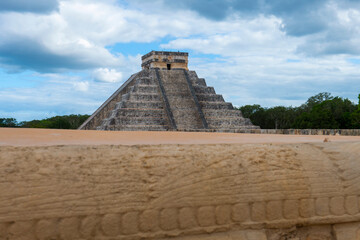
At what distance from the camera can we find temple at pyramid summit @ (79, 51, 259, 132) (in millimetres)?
22281

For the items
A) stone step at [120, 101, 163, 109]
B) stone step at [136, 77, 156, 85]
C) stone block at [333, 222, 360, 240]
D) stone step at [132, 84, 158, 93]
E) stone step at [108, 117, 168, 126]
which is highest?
stone step at [136, 77, 156, 85]

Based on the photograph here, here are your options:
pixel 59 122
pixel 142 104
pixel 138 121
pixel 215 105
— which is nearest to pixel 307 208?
pixel 138 121

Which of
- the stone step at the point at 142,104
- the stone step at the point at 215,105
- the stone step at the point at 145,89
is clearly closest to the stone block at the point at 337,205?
the stone step at the point at 142,104

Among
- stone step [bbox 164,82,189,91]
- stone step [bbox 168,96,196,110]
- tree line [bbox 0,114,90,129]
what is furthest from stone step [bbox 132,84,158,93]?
tree line [bbox 0,114,90,129]

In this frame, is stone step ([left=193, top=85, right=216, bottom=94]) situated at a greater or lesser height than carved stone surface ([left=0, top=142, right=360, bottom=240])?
greater

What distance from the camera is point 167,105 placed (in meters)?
23.9

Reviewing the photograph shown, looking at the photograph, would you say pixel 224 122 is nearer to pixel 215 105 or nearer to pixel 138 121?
pixel 215 105

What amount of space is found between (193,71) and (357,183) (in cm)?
Answer: 2748

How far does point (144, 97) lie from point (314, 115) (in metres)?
14.5

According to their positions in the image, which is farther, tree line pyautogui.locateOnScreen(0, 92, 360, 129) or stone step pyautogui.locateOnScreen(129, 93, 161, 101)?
tree line pyautogui.locateOnScreen(0, 92, 360, 129)

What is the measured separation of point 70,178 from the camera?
1.36 metres

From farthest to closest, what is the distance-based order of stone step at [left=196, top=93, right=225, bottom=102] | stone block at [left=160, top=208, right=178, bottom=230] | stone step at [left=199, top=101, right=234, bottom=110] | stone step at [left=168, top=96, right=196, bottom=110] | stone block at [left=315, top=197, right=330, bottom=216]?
stone step at [left=196, top=93, right=225, bottom=102] < stone step at [left=199, top=101, right=234, bottom=110] < stone step at [left=168, top=96, right=196, bottom=110] < stone block at [left=315, top=197, right=330, bottom=216] < stone block at [left=160, top=208, right=178, bottom=230]

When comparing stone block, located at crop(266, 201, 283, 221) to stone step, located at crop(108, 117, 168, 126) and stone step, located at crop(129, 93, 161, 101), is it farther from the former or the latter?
stone step, located at crop(129, 93, 161, 101)

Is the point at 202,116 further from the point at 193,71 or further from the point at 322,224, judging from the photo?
the point at 322,224
